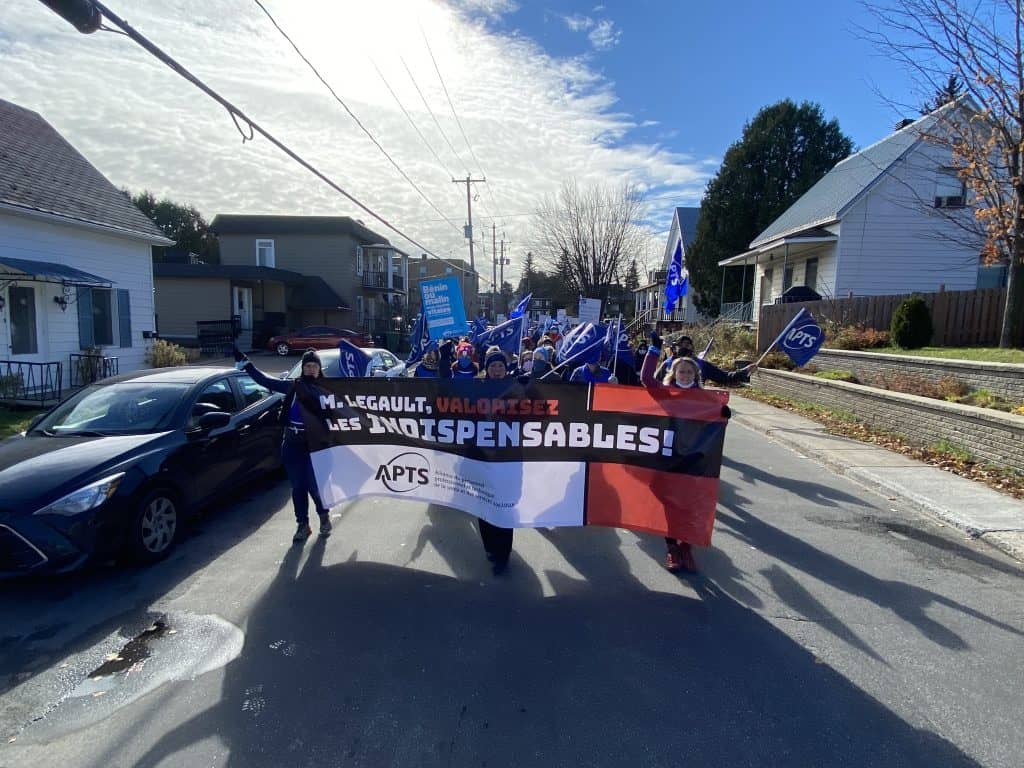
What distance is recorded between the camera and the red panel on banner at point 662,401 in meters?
4.37

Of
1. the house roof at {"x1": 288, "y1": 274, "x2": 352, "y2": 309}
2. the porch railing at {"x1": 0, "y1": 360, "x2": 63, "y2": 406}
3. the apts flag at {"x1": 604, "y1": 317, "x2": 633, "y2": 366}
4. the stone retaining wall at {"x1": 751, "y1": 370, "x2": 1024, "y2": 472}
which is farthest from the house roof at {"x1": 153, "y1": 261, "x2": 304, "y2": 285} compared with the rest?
the stone retaining wall at {"x1": 751, "y1": 370, "x2": 1024, "y2": 472}

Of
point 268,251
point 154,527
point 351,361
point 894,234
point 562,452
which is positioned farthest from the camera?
point 268,251

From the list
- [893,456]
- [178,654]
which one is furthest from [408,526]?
[893,456]

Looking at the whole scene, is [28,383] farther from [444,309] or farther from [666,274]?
[666,274]

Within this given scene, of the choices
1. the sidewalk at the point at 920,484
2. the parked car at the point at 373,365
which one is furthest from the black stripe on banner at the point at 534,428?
the parked car at the point at 373,365

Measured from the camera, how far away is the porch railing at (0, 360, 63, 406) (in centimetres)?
1132

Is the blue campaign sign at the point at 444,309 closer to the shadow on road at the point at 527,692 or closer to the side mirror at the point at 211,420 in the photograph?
the side mirror at the point at 211,420

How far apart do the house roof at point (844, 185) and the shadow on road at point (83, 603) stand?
70.2 feet

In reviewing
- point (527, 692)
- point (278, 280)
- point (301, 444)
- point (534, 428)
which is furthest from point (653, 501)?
point (278, 280)

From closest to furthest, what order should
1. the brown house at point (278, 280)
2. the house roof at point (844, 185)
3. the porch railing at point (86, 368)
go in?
the porch railing at point (86, 368)
the house roof at point (844, 185)
the brown house at point (278, 280)

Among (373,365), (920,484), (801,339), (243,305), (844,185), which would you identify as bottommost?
(920,484)

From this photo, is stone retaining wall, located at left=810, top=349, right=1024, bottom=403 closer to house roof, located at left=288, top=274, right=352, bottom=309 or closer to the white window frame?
house roof, located at left=288, top=274, right=352, bottom=309

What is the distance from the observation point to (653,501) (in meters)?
4.48

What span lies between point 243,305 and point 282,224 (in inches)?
283
